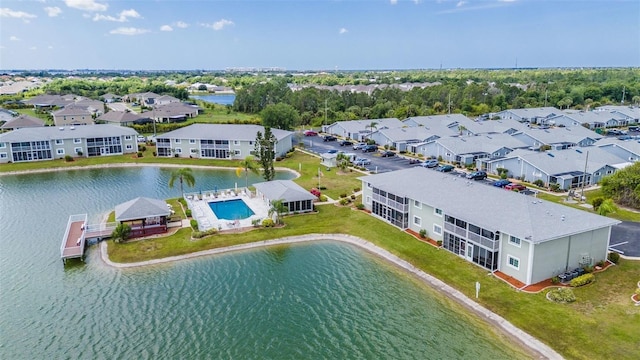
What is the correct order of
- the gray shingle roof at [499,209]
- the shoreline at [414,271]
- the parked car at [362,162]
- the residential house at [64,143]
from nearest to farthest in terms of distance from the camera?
1. the shoreline at [414,271]
2. the gray shingle roof at [499,209]
3. the parked car at [362,162]
4. the residential house at [64,143]

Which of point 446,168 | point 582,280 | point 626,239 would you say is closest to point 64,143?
point 446,168

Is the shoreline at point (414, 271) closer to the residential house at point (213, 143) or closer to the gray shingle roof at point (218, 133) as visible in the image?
the residential house at point (213, 143)

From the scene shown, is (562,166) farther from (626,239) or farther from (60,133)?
(60,133)

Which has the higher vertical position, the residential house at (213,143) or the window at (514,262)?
the residential house at (213,143)

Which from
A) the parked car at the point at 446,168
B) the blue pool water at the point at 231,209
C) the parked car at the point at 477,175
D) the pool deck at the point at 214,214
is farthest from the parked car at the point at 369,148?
the blue pool water at the point at 231,209

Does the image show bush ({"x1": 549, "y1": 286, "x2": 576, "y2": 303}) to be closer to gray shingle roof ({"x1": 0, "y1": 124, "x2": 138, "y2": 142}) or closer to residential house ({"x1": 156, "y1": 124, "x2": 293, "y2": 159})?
residential house ({"x1": 156, "y1": 124, "x2": 293, "y2": 159})
